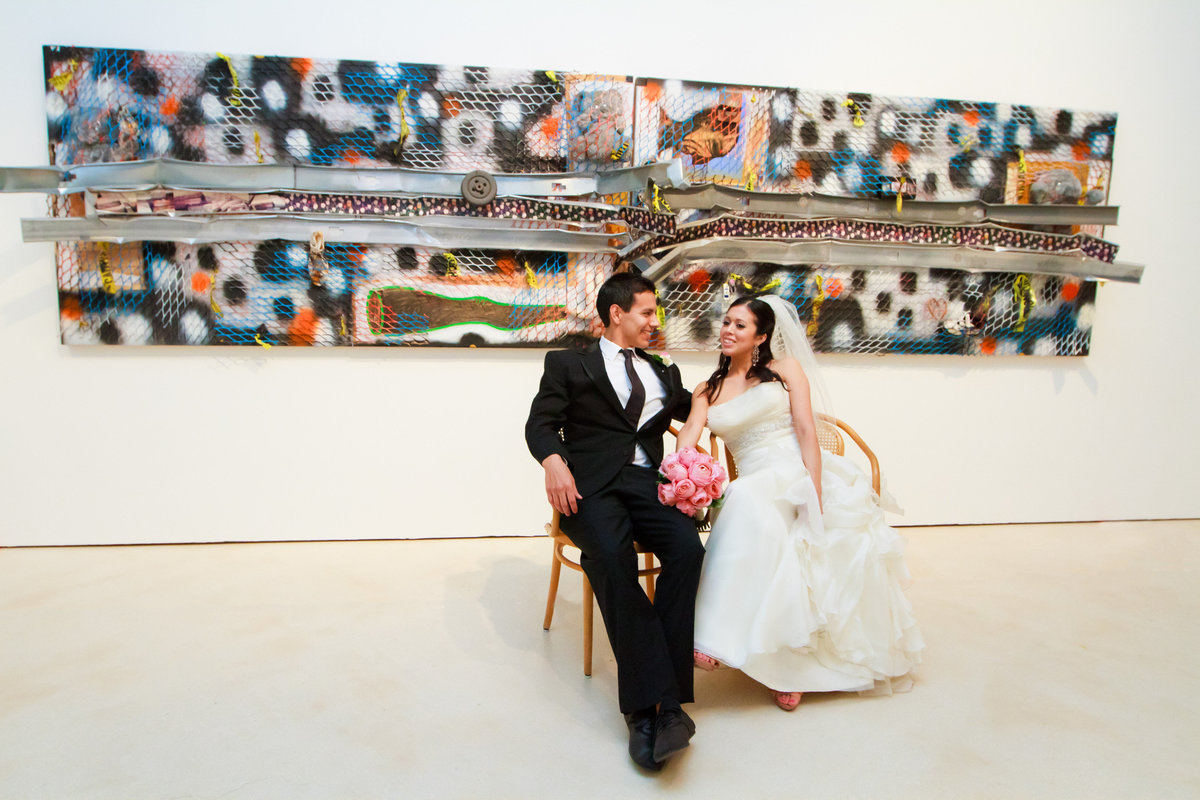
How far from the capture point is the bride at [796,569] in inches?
91.0

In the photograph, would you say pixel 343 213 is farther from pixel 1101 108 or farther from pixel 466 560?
pixel 1101 108

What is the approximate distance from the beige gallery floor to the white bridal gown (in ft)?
0.42

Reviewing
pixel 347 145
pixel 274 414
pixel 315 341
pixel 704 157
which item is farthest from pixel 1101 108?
pixel 274 414

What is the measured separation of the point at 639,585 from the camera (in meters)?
2.22

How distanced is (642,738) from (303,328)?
8.60 feet

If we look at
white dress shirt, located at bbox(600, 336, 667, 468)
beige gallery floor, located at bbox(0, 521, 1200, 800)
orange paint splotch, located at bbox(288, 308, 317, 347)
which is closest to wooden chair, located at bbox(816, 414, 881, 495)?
white dress shirt, located at bbox(600, 336, 667, 468)

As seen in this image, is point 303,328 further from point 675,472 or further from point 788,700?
point 788,700

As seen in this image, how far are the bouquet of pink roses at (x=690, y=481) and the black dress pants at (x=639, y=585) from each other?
0.05 meters

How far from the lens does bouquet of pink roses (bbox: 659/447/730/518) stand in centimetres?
239

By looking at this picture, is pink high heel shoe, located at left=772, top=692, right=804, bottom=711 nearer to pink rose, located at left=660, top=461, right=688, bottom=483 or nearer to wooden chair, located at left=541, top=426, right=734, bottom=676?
wooden chair, located at left=541, top=426, right=734, bottom=676

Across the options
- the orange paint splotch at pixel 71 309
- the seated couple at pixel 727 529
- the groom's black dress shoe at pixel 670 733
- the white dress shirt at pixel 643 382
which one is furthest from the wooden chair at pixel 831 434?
the orange paint splotch at pixel 71 309

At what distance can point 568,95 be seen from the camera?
12.3 ft

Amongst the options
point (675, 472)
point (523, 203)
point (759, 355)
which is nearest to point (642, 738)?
point (675, 472)

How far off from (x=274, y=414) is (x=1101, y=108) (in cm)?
481
